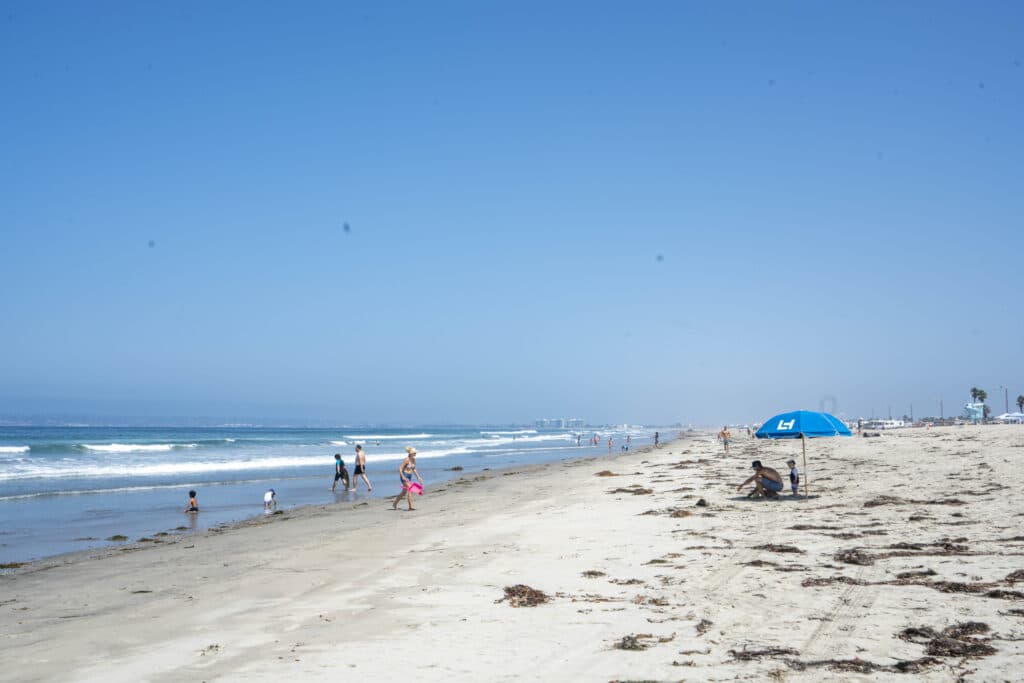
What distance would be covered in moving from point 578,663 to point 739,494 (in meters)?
13.6

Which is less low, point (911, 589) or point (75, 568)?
point (911, 589)

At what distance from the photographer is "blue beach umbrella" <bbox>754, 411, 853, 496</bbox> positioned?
15.0 metres

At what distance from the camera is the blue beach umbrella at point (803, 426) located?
15.0 meters

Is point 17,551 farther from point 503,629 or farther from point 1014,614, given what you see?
point 1014,614

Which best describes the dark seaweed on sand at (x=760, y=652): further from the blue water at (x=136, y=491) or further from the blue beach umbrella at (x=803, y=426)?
the blue water at (x=136, y=491)

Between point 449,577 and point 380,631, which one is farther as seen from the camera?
point 449,577

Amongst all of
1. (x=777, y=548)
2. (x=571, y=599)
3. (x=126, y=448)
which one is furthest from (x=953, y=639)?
(x=126, y=448)

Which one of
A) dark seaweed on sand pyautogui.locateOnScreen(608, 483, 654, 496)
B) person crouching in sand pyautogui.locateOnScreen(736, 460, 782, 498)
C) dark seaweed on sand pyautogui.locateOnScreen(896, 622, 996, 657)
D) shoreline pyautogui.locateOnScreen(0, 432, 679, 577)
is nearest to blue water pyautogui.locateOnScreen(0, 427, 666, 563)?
shoreline pyautogui.locateOnScreen(0, 432, 679, 577)

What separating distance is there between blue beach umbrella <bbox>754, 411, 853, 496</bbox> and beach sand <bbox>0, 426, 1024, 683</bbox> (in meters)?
1.54

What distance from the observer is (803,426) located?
1542 cm

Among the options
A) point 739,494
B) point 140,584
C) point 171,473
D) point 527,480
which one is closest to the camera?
point 140,584

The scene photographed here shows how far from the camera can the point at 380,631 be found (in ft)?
25.0

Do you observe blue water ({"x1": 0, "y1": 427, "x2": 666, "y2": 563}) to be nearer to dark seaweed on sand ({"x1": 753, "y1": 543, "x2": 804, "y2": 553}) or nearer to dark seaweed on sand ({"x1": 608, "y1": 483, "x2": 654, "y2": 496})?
dark seaweed on sand ({"x1": 608, "y1": 483, "x2": 654, "y2": 496})

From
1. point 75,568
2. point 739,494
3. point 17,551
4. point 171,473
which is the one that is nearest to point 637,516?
point 739,494
